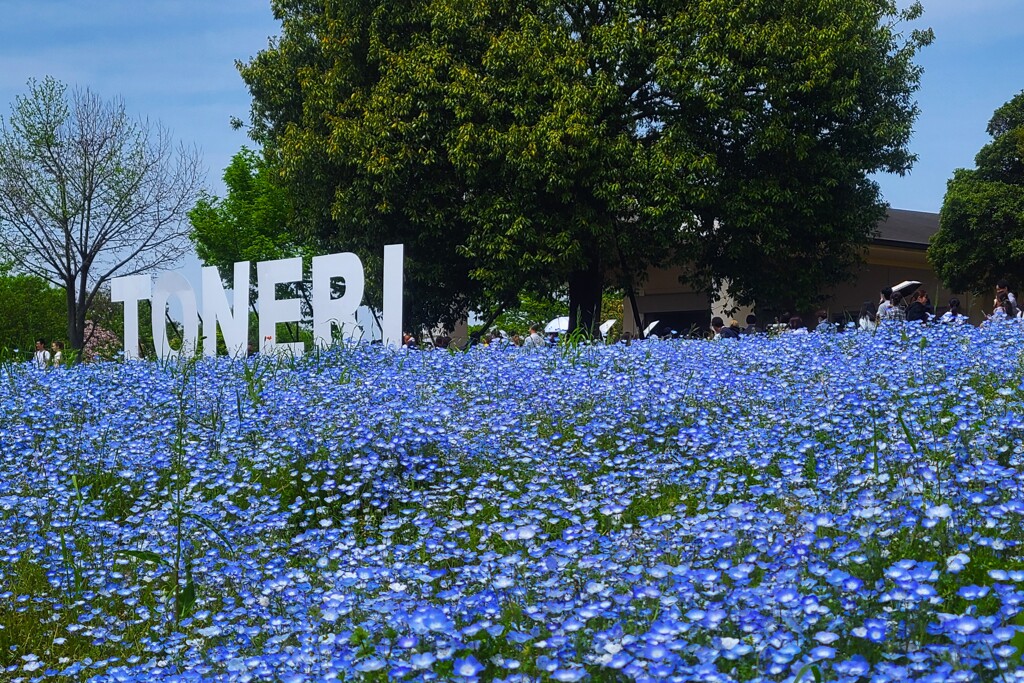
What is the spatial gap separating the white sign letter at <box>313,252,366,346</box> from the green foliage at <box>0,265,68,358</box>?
3897cm

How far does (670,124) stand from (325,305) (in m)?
9.30

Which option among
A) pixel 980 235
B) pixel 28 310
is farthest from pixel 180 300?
pixel 28 310

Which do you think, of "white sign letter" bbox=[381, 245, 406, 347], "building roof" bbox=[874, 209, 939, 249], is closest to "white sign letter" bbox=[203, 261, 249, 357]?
"white sign letter" bbox=[381, 245, 406, 347]

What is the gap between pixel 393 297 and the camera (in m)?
14.4

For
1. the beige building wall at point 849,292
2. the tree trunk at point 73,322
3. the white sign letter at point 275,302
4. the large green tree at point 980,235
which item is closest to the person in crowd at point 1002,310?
the white sign letter at point 275,302

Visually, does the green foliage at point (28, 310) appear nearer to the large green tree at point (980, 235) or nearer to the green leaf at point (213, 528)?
the large green tree at point (980, 235)

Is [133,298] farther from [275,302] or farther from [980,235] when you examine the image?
[980,235]

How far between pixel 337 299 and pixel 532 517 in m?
9.17

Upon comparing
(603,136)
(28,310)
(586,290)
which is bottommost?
(28,310)

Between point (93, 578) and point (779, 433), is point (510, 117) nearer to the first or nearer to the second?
point (779, 433)

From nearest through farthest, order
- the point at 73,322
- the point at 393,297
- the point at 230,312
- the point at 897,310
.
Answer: the point at 897,310 → the point at 393,297 → the point at 230,312 → the point at 73,322

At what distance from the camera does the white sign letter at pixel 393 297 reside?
14.4 metres

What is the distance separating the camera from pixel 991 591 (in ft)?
12.9

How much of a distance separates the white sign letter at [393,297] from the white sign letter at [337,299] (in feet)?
1.31
